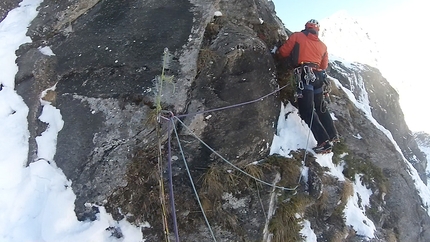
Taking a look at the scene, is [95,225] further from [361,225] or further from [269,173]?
[361,225]

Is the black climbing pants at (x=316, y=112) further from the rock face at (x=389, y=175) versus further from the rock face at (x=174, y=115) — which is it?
the rock face at (x=389, y=175)

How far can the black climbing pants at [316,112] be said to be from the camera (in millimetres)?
6941

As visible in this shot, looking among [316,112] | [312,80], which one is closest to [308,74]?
[312,80]

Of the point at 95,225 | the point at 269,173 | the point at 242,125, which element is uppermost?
the point at 242,125

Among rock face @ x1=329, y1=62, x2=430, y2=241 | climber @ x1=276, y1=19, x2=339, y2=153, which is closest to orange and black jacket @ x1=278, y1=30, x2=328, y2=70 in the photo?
climber @ x1=276, y1=19, x2=339, y2=153

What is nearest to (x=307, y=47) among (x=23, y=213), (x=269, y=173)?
(x=269, y=173)

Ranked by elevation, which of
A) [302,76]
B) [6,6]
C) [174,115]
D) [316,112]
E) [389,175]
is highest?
[6,6]

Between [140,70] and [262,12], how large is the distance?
3.35 metres

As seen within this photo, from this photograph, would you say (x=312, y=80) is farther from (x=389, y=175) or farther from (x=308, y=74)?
(x=389, y=175)

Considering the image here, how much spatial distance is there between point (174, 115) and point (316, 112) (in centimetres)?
297

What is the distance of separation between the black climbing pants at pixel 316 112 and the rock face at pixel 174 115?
52 centimetres

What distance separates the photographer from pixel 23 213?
5168 mm

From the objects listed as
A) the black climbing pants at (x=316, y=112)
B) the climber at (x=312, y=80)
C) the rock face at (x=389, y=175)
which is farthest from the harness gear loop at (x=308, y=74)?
the rock face at (x=389, y=175)

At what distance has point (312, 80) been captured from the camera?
22.4ft
